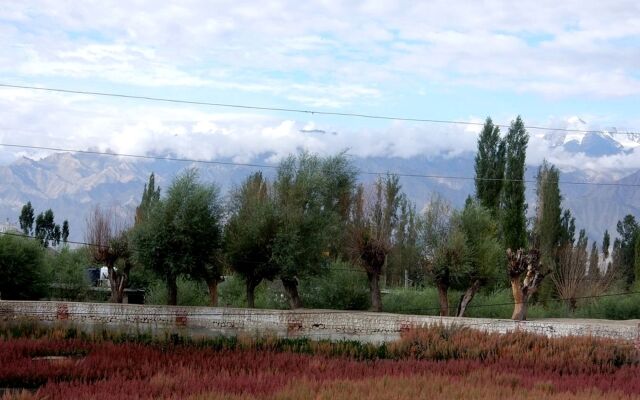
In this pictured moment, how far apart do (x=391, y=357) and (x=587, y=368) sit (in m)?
5.07

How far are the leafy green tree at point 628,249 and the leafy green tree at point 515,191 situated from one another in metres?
12.4

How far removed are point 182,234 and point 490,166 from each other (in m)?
22.7

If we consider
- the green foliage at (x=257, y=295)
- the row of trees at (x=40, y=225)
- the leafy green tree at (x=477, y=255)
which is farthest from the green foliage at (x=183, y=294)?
the row of trees at (x=40, y=225)

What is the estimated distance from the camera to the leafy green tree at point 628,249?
69.6 m

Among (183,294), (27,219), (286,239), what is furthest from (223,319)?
(27,219)

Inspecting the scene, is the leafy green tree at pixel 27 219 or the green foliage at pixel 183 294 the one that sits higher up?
the leafy green tree at pixel 27 219

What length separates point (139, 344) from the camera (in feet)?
75.3

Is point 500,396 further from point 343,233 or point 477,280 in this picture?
point 343,233

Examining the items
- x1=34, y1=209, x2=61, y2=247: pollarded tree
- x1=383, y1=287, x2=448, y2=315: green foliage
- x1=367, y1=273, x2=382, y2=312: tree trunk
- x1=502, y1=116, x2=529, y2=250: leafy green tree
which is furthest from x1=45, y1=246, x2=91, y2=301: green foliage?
x1=34, y1=209, x2=61, y2=247: pollarded tree

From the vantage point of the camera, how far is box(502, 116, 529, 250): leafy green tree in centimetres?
4700

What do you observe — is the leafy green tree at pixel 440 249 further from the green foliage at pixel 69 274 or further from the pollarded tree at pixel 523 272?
the green foliage at pixel 69 274

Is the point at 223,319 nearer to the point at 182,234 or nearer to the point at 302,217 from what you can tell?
the point at 182,234

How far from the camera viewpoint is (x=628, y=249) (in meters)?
87.4

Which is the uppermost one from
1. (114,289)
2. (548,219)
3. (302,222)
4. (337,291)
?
(548,219)
